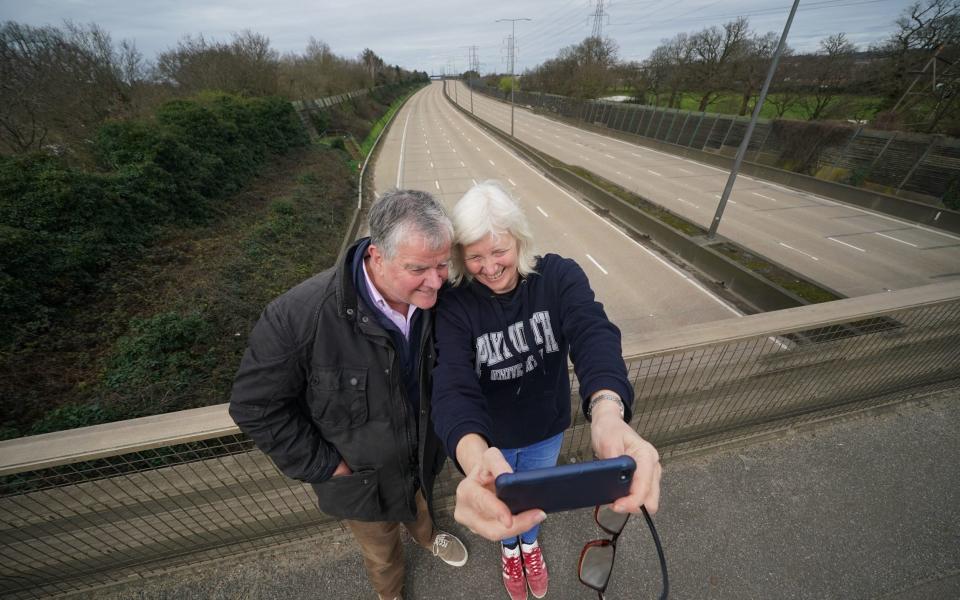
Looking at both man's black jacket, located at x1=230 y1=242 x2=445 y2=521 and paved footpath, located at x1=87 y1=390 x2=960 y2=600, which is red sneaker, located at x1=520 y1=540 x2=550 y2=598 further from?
man's black jacket, located at x1=230 y1=242 x2=445 y2=521

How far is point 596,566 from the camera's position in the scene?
190 centimetres

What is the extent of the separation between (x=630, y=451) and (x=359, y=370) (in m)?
1.11

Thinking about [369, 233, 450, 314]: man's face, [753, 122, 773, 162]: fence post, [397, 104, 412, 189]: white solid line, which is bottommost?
[397, 104, 412, 189]: white solid line

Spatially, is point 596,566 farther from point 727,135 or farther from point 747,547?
A: point 727,135

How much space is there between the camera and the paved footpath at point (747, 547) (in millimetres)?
2307

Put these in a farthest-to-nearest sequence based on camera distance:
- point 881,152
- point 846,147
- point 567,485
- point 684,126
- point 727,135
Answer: point 684,126, point 727,135, point 846,147, point 881,152, point 567,485

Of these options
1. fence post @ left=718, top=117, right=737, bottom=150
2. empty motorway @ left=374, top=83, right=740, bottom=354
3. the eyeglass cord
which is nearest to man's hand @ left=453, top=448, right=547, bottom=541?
the eyeglass cord

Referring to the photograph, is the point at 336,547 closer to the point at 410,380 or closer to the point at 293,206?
the point at 410,380

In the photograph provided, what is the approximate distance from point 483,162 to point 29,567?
25463 mm

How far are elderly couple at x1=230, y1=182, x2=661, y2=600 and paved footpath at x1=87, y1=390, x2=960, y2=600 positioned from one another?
2.74ft

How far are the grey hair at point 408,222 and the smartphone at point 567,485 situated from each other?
909mm

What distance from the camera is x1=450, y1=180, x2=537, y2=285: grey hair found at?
1.56 m

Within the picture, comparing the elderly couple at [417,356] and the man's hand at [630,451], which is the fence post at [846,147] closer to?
the elderly couple at [417,356]

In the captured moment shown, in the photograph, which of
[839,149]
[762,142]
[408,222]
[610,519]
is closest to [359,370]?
[408,222]
